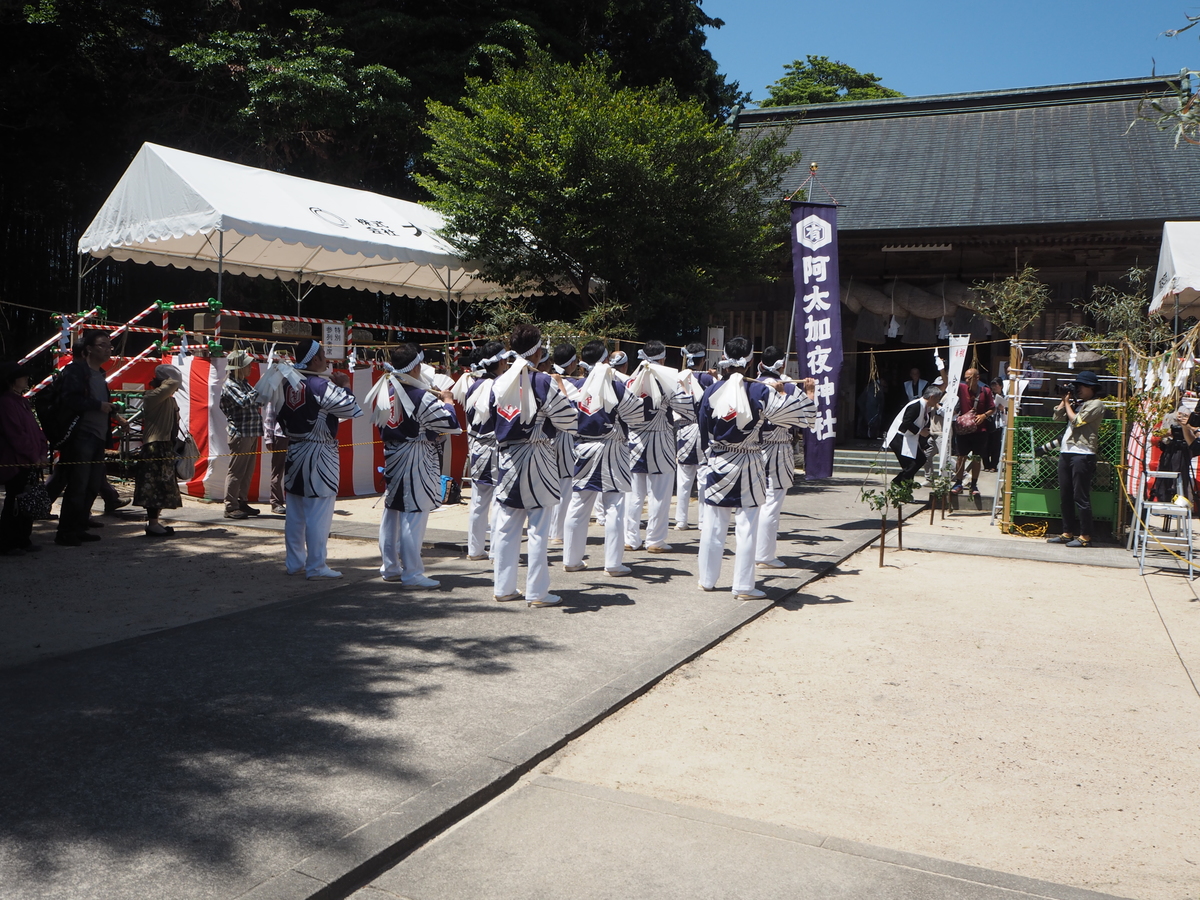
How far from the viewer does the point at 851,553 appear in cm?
891

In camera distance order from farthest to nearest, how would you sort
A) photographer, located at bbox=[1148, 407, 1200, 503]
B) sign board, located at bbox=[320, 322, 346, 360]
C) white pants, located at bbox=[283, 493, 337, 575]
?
1. sign board, located at bbox=[320, 322, 346, 360]
2. photographer, located at bbox=[1148, 407, 1200, 503]
3. white pants, located at bbox=[283, 493, 337, 575]

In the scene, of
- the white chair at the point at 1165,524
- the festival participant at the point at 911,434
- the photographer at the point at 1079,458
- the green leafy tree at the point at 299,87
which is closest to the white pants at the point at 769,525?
the white chair at the point at 1165,524

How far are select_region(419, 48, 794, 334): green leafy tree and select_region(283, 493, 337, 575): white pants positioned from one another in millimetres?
6915

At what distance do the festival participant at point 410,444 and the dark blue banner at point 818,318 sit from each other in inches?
180

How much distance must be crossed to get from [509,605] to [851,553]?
12.6 feet

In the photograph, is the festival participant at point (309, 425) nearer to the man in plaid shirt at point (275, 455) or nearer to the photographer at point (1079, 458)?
the man in plaid shirt at point (275, 455)

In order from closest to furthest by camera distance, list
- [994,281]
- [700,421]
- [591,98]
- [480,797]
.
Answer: [480,797] → [700,421] → [591,98] → [994,281]

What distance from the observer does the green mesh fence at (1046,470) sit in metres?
9.76

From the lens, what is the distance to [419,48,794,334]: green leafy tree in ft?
41.4

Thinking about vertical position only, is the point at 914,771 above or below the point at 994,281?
below

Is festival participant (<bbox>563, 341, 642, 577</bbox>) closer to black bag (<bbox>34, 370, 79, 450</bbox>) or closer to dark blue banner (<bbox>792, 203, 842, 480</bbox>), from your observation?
dark blue banner (<bbox>792, 203, 842, 480</bbox>)

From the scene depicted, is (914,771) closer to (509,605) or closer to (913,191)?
(509,605)

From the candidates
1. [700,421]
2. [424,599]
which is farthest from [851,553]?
[424,599]

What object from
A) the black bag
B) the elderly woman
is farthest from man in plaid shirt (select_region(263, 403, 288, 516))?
the black bag
